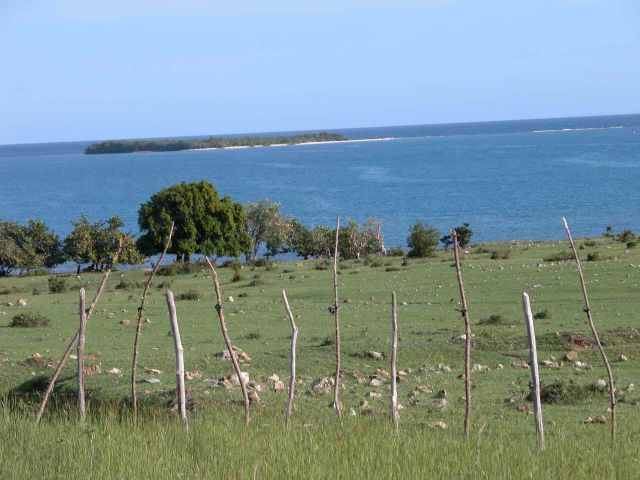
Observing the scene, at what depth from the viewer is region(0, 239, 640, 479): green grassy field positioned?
8398 mm

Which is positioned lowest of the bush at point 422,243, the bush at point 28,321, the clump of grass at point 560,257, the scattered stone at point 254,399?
the bush at point 422,243

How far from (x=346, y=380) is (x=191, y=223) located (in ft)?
104

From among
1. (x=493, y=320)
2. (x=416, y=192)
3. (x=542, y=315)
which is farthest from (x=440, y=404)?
(x=416, y=192)

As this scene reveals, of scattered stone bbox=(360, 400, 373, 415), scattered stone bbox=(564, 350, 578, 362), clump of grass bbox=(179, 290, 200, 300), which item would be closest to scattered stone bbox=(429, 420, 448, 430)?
scattered stone bbox=(360, 400, 373, 415)

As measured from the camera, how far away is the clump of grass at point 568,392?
1253cm

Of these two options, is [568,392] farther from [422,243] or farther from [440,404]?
[422,243]

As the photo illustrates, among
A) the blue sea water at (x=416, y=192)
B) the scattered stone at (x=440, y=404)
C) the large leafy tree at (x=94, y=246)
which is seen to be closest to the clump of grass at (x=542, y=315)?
the scattered stone at (x=440, y=404)

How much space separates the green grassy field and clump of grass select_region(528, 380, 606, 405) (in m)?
0.06

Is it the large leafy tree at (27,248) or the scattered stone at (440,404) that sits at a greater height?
the scattered stone at (440,404)

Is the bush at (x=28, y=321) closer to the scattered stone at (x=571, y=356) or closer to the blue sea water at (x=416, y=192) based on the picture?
the scattered stone at (x=571, y=356)

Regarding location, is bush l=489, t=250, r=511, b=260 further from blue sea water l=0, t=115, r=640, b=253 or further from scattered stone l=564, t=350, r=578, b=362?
blue sea water l=0, t=115, r=640, b=253

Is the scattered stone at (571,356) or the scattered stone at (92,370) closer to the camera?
the scattered stone at (92,370)

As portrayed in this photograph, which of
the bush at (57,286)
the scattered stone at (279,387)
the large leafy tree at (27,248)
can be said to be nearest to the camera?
the scattered stone at (279,387)

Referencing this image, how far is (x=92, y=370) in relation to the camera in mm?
14289
